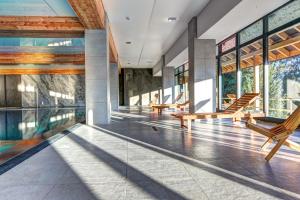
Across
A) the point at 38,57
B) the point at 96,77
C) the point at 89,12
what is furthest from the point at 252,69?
the point at 38,57

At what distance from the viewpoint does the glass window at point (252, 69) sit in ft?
25.1

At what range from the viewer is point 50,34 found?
774 centimetres

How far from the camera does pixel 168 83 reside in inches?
625

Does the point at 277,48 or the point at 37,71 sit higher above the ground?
the point at 37,71

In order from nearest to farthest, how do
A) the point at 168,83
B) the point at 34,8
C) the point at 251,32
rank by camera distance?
the point at 34,8, the point at 251,32, the point at 168,83

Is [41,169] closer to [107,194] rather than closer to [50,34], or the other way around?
[107,194]

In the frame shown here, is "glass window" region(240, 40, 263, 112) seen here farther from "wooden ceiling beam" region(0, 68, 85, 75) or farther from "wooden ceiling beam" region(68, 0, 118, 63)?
"wooden ceiling beam" region(0, 68, 85, 75)

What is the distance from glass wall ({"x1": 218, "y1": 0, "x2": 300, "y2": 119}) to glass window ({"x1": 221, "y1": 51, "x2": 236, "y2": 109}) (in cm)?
45

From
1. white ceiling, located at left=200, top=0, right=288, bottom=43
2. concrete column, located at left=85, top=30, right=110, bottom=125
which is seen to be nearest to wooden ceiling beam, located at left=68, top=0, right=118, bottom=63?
concrete column, located at left=85, top=30, right=110, bottom=125

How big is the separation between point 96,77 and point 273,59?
17.7 ft

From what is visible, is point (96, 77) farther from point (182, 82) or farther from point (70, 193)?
point (182, 82)

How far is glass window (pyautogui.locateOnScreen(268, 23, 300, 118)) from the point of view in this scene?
262 inches

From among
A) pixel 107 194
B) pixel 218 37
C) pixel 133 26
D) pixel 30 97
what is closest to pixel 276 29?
pixel 218 37

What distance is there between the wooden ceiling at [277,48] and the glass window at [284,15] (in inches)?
9.1
